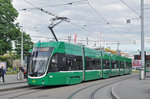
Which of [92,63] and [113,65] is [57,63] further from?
[113,65]

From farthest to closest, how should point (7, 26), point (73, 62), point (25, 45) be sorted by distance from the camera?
point (25, 45) → point (7, 26) → point (73, 62)

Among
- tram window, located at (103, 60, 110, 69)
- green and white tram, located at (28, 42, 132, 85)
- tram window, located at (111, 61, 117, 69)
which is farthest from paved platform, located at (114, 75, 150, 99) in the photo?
tram window, located at (111, 61, 117, 69)

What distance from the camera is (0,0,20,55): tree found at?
121ft

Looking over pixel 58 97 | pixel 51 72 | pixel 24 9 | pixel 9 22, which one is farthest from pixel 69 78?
pixel 9 22

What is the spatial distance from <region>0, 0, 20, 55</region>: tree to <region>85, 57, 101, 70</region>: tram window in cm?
1488

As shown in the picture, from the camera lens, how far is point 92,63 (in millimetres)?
25766

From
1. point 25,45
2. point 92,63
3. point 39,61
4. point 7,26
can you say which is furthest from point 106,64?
point 25,45

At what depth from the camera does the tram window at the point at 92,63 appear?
24.2 m

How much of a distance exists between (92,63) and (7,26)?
17.2 meters

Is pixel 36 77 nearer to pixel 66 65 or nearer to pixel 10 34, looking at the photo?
pixel 66 65

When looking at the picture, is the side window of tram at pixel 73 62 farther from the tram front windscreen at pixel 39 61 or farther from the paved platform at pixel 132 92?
the paved platform at pixel 132 92

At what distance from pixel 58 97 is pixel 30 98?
4.53 ft

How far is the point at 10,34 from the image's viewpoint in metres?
37.7

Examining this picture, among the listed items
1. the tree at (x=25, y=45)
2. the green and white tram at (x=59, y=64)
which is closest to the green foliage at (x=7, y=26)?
the green and white tram at (x=59, y=64)
